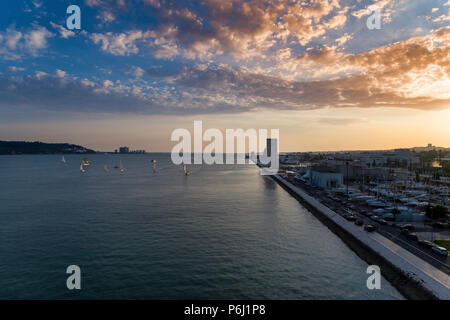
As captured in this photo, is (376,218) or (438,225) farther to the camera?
(376,218)

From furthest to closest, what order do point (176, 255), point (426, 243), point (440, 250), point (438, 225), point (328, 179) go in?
point (328, 179) < point (438, 225) < point (176, 255) < point (426, 243) < point (440, 250)

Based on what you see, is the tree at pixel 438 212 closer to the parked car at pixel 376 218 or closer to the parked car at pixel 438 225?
the parked car at pixel 438 225

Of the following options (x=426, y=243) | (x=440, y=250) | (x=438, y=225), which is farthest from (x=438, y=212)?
(x=440, y=250)

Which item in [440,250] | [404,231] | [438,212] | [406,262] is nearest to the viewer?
[406,262]

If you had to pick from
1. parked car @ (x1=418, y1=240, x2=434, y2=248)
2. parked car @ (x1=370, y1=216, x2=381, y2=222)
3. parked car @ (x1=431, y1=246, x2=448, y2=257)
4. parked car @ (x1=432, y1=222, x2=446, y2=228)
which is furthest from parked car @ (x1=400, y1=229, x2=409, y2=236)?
parked car @ (x1=432, y1=222, x2=446, y2=228)

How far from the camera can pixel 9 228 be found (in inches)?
1186

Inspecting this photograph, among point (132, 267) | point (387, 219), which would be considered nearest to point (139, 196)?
point (132, 267)

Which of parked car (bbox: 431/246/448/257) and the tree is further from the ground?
the tree

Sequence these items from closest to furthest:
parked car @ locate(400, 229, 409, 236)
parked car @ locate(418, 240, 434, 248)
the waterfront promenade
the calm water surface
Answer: the waterfront promenade
the calm water surface
parked car @ locate(418, 240, 434, 248)
parked car @ locate(400, 229, 409, 236)

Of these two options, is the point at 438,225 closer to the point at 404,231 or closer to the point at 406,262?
the point at 404,231

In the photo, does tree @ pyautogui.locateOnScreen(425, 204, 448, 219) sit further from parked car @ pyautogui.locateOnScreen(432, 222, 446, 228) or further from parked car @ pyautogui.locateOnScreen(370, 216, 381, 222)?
parked car @ pyautogui.locateOnScreen(370, 216, 381, 222)

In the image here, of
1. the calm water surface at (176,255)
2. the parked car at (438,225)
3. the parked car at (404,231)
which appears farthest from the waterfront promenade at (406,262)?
the parked car at (438,225)
